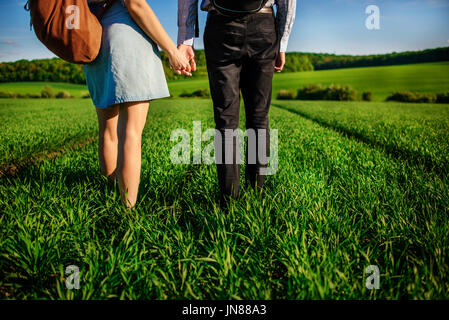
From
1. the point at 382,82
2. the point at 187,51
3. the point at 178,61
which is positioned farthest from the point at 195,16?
the point at 382,82

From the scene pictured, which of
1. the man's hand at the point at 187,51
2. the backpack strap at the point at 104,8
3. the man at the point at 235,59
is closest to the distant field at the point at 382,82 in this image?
the man at the point at 235,59

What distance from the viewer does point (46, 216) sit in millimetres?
1625

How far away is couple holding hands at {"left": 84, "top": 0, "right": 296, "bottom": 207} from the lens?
1617 mm

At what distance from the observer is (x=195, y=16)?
179 cm

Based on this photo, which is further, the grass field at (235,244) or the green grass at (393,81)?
the green grass at (393,81)

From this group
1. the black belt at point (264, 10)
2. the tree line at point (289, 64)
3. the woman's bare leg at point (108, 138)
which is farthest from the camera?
the tree line at point (289, 64)

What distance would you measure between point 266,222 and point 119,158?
→ 1.10 meters

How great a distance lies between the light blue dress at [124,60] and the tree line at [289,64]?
29.0 meters

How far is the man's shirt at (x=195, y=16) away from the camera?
5.72ft

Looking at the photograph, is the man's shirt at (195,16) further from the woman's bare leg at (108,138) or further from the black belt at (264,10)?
the woman's bare leg at (108,138)

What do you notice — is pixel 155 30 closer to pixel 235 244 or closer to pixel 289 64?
pixel 235 244

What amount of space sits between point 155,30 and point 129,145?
31.2 inches
